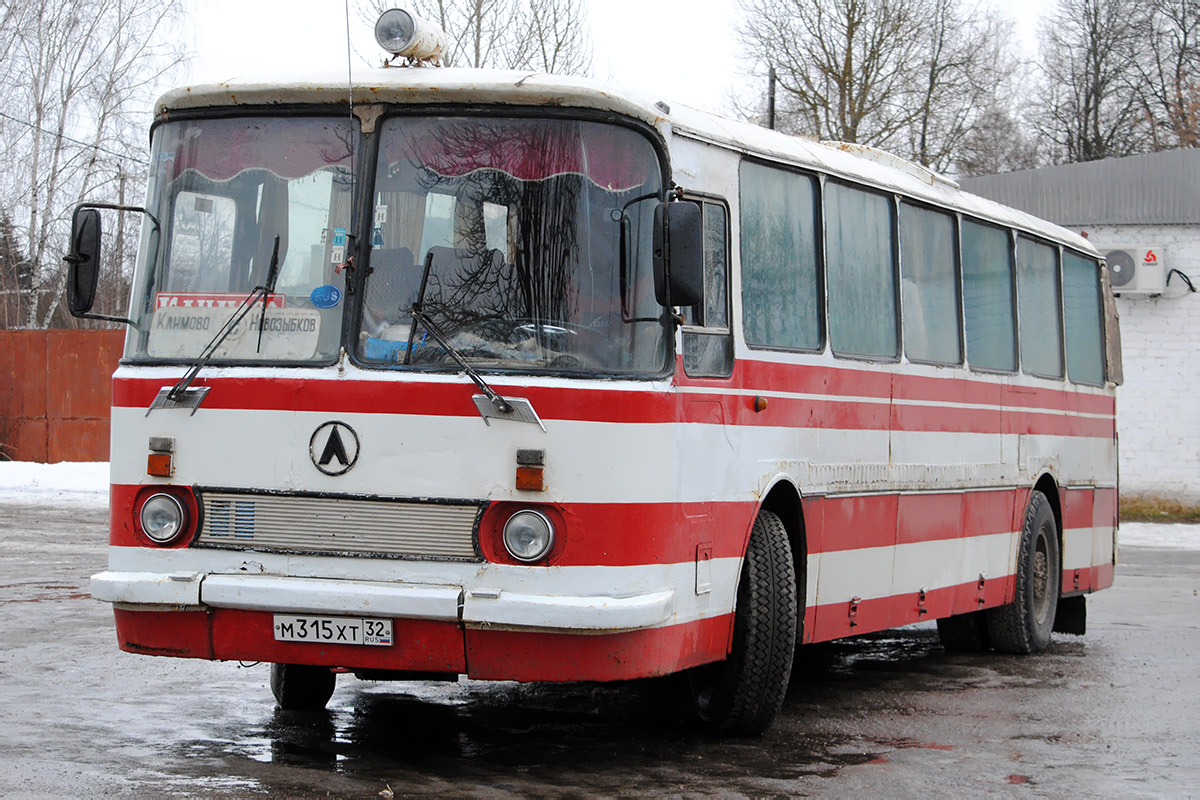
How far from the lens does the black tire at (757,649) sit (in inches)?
311

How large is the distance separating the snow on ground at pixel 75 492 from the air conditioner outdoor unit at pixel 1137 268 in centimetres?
355

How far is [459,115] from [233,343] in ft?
4.33

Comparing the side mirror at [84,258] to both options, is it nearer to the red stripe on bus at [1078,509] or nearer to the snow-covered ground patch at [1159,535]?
the red stripe on bus at [1078,509]

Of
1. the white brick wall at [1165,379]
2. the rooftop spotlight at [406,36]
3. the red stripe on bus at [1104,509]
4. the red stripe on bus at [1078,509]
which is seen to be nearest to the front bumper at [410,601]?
the rooftop spotlight at [406,36]

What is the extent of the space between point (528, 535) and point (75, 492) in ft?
69.0

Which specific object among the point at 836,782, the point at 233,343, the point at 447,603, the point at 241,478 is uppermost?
the point at 233,343

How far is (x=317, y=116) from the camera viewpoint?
23.3ft

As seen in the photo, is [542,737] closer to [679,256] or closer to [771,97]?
[679,256]

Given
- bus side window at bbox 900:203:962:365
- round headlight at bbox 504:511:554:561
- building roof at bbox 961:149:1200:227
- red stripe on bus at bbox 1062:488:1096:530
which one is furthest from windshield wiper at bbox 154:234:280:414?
building roof at bbox 961:149:1200:227

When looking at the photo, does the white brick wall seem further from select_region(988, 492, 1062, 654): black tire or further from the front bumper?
the front bumper

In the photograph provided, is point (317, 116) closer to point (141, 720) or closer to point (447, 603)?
point (447, 603)

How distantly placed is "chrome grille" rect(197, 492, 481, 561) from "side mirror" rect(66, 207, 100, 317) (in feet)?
3.58

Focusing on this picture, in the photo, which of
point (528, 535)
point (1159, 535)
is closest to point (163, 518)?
point (528, 535)

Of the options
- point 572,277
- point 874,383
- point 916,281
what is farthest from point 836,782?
point 916,281
